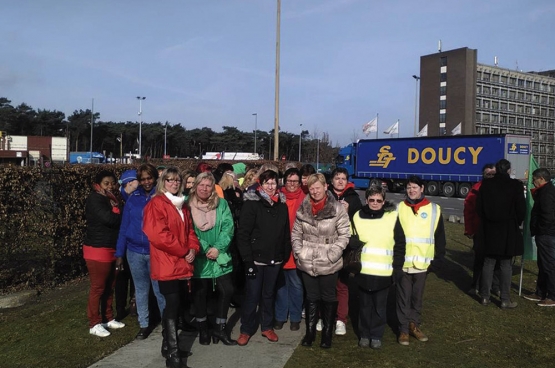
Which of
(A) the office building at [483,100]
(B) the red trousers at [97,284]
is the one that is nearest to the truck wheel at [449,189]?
(B) the red trousers at [97,284]

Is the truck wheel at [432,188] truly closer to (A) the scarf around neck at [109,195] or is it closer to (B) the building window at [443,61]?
(A) the scarf around neck at [109,195]

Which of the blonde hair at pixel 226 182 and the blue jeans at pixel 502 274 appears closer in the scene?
the blonde hair at pixel 226 182

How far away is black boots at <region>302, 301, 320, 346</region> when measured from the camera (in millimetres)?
5367

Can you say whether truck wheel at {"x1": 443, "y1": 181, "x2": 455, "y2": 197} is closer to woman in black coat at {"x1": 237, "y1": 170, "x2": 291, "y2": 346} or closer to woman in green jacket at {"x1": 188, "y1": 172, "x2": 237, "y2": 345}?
woman in black coat at {"x1": 237, "y1": 170, "x2": 291, "y2": 346}

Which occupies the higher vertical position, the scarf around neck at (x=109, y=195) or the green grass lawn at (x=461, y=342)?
the scarf around neck at (x=109, y=195)

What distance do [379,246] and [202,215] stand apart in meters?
1.87

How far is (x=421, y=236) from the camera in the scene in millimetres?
5676

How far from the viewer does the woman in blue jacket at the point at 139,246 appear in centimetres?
549

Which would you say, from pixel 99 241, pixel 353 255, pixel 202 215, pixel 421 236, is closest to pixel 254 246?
pixel 202 215

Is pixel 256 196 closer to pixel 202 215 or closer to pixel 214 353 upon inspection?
pixel 202 215

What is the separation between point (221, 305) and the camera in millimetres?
5520

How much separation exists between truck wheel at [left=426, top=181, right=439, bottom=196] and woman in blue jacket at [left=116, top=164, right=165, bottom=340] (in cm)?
3065

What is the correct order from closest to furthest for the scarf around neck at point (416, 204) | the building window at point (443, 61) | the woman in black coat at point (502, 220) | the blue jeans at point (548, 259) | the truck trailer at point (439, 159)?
the scarf around neck at point (416, 204)
the woman in black coat at point (502, 220)
the blue jeans at point (548, 259)
the truck trailer at point (439, 159)
the building window at point (443, 61)

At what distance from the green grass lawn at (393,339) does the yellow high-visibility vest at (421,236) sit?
0.88 m
